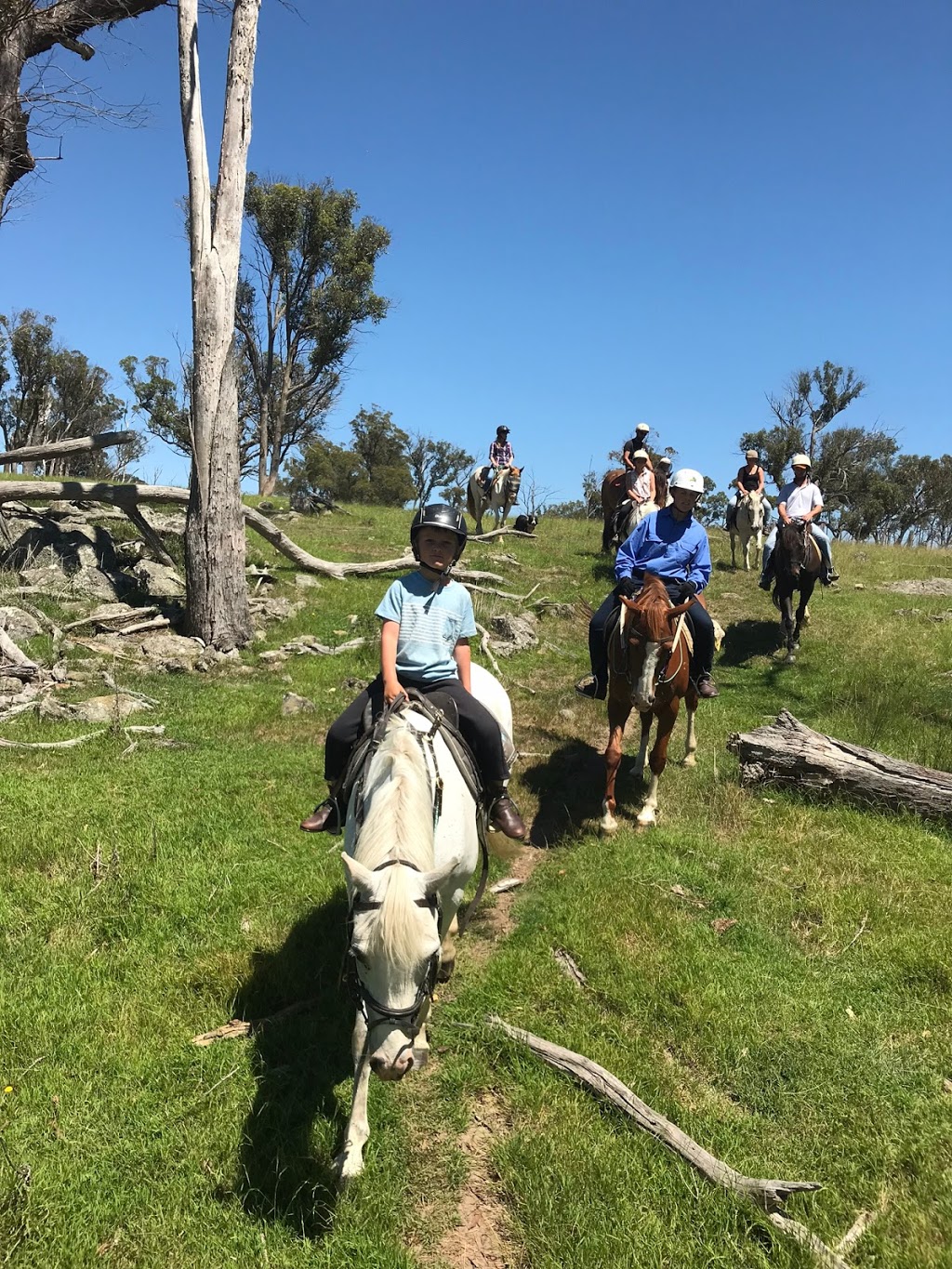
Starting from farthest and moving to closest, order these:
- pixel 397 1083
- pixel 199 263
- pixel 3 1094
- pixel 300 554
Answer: pixel 300 554, pixel 199 263, pixel 397 1083, pixel 3 1094

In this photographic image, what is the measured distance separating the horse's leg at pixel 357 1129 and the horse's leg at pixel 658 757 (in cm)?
398

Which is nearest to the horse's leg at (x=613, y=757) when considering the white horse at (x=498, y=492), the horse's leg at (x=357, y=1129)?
the horse's leg at (x=357, y=1129)

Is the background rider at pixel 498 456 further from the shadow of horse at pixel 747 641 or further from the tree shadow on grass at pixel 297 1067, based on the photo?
the tree shadow on grass at pixel 297 1067

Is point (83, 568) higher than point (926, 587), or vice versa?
point (926, 587)

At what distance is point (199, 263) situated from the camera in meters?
10.8

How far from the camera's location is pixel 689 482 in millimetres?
6668

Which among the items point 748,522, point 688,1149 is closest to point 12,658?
point 688,1149

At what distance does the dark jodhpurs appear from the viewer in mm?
7250

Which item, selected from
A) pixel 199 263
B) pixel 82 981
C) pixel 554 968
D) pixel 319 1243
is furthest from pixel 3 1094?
pixel 199 263

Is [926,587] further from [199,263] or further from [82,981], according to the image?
[82,981]

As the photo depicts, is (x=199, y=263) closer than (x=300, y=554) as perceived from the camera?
Yes

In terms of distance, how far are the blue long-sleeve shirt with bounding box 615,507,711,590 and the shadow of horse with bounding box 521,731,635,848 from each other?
7.75 feet

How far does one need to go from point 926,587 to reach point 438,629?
15.5 meters

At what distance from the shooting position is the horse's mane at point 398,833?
255 centimetres
